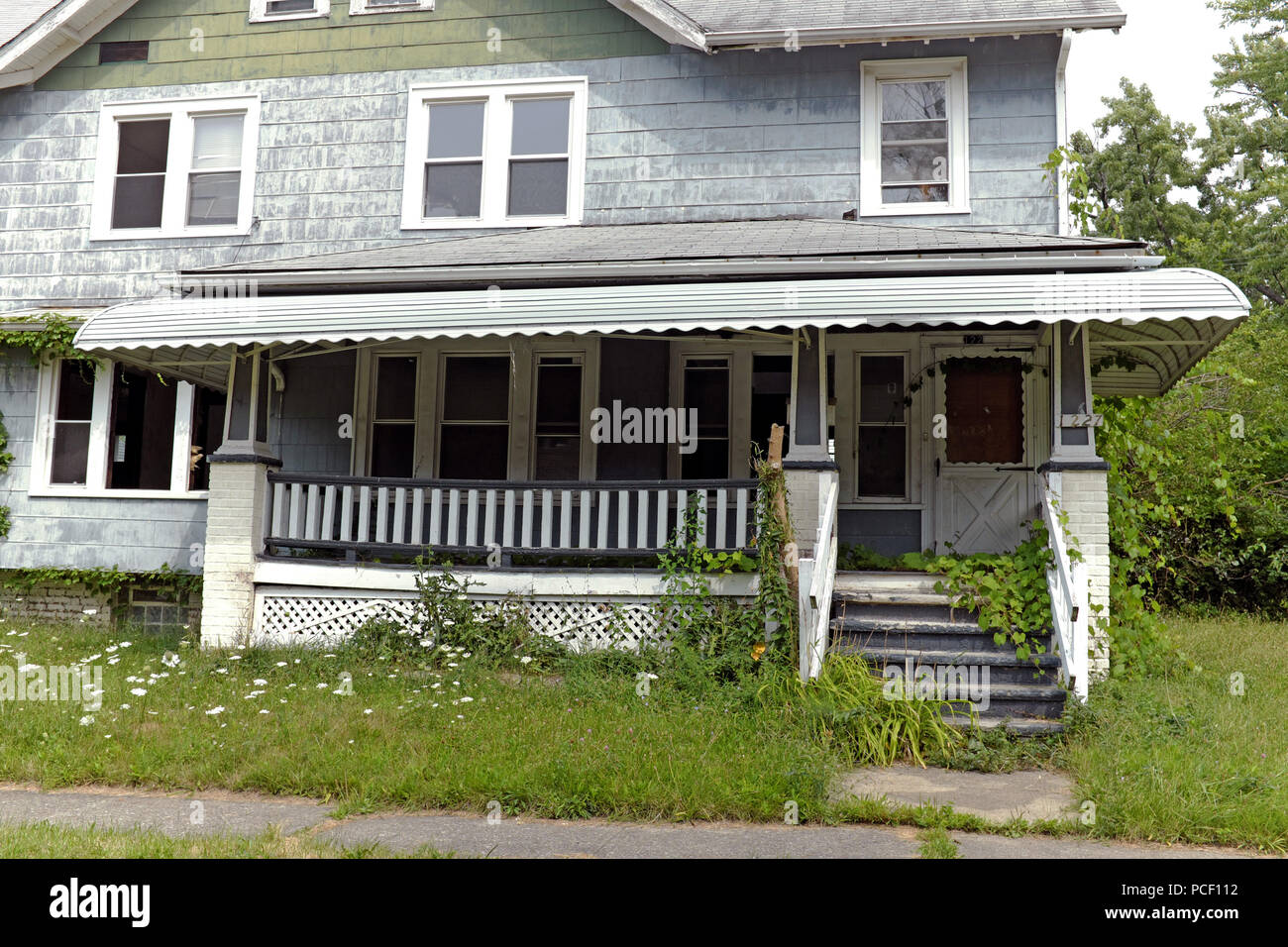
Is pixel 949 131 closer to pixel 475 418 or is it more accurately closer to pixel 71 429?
pixel 475 418

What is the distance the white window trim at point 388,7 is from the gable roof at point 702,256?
129 inches

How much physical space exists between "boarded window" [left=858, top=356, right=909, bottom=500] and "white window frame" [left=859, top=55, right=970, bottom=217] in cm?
175

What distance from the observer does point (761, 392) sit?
11273 mm

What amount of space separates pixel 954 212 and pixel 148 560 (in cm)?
984

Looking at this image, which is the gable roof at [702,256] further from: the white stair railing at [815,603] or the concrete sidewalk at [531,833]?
the concrete sidewalk at [531,833]

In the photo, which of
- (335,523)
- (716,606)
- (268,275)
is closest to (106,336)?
(268,275)

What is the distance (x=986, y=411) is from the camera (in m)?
10.8

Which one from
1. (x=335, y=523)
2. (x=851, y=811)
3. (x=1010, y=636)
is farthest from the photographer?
(x=335, y=523)

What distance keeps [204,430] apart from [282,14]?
5.25 meters

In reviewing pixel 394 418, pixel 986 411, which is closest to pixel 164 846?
pixel 394 418

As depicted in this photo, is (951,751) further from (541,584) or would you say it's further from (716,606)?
(541,584)

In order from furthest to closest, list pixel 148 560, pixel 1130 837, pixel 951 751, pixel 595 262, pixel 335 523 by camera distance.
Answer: pixel 148 560, pixel 335 523, pixel 595 262, pixel 951 751, pixel 1130 837

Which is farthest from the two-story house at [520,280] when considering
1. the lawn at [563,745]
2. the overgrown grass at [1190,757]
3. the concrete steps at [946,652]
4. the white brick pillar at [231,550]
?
the overgrown grass at [1190,757]

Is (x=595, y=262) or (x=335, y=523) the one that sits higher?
(x=595, y=262)
